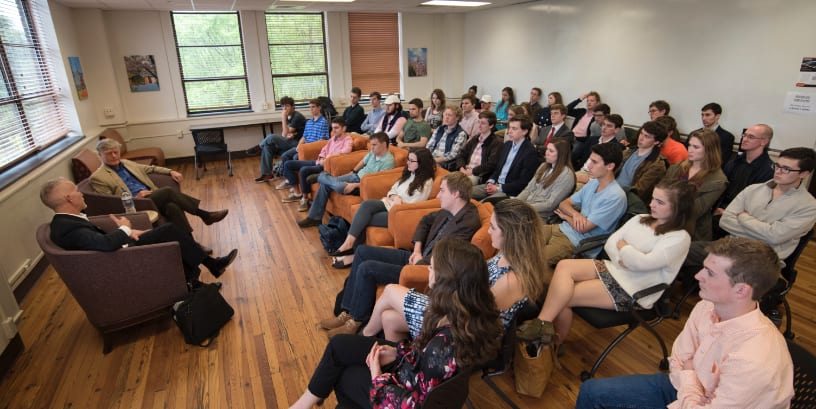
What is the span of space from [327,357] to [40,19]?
22.4 ft

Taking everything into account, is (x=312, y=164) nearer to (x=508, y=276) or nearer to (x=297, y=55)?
(x=297, y=55)

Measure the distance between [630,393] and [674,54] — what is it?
17.4 feet

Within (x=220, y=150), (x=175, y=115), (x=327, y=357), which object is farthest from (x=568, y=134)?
(x=175, y=115)

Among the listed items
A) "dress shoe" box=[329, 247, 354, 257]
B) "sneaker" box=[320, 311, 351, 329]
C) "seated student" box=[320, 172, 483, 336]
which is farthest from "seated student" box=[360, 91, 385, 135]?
"sneaker" box=[320, 311, 351, 329]

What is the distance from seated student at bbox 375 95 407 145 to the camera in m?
7.00

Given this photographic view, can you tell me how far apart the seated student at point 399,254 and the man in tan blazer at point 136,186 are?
2.12 metres

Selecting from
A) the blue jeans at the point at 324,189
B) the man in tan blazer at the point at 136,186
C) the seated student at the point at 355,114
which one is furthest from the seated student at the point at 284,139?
the man in tan blazer at the point at 136,186

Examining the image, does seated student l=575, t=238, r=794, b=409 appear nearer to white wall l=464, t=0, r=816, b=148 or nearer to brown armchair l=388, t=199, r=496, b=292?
brown armchair l=388, t=199, r=496, b=292

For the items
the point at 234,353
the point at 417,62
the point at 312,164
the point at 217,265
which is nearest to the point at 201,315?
the point at 234,353

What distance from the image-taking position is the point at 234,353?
2963mm

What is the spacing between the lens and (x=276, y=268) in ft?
13.6

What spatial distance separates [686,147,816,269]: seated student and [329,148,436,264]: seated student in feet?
7.05

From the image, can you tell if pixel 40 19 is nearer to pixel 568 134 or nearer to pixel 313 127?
pixel 313 127

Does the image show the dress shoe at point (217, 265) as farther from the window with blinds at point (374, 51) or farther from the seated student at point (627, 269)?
the window with blinds at point (374, 51)
